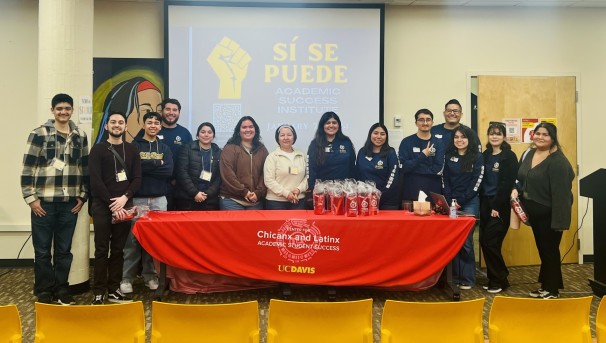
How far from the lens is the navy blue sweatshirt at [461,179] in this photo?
4465 millimetres

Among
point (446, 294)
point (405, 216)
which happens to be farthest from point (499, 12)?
point (446, 294)

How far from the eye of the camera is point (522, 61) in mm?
5637

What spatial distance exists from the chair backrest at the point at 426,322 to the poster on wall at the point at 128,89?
4.11m

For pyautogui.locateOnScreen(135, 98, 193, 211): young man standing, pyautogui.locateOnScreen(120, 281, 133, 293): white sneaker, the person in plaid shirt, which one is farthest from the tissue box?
the person in plaid shirt

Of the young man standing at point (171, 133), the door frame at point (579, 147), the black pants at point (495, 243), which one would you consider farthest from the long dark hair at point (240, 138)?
the door frame at point (579, 147)

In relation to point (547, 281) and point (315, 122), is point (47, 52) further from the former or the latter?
point (547, 281)

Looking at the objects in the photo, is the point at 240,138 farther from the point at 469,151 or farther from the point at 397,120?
the point at 469,151

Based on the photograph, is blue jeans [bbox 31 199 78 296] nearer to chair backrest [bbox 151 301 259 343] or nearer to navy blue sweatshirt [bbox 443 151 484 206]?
chair backrest [bbox 151 301 259 343]

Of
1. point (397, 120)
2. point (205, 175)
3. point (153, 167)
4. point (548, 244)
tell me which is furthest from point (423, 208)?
point (153, 167)

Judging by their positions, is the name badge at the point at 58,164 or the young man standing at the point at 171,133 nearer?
the name badge at the point at 58,164

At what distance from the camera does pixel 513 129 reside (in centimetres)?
557

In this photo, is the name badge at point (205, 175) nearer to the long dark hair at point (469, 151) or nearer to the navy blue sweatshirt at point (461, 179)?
the navy blue sweatshirt at point (461, 179)

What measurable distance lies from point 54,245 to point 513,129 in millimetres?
5080

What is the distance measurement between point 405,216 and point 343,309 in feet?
7.28
